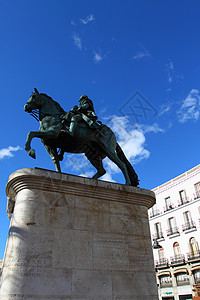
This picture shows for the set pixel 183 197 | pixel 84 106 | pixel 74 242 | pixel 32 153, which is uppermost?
pixel 183 197

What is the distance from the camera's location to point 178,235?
36.6 m

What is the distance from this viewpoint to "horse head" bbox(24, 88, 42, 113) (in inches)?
285

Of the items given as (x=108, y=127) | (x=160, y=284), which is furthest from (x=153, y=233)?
(x=108, y=127)

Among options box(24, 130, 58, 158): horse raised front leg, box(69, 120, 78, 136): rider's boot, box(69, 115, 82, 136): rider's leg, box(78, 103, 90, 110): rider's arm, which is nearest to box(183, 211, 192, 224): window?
box(78, 103, 90, 110): rider's arm

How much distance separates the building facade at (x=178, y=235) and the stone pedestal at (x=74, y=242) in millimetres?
29475

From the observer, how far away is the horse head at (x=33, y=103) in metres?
7.25

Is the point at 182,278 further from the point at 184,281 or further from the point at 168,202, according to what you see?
the point at 168,202

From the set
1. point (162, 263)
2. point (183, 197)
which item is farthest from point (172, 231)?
point (183, 197)

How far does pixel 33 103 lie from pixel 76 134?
164 centimetres

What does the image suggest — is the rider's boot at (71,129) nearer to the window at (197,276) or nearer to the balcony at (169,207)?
the window at (197,276)

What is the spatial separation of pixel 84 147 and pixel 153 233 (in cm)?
3778

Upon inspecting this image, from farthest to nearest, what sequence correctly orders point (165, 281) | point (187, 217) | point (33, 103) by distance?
point (187, 217) < point (165, 281) < point (33, 103)

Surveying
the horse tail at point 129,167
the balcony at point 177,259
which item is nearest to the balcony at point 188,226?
the balcony at point 177,259

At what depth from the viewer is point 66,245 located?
495 centimetres
